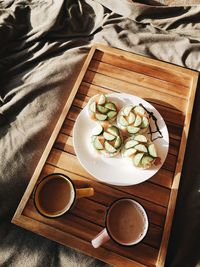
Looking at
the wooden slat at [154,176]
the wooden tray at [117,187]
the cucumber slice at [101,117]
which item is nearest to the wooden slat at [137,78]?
the wooden tray at [117,187]

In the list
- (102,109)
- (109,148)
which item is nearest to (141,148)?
(109,148)

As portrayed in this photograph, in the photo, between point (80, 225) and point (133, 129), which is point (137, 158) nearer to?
point (133, 129)

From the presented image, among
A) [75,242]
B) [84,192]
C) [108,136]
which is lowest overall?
[75,242]

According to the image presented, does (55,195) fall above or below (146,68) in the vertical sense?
below

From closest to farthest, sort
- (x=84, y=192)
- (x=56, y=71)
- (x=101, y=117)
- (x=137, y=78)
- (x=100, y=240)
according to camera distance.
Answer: (x=100, y=240) < (x=84, y=192) < (x=101, y=117) < (x=137, y=78) < (x=56, y=71)

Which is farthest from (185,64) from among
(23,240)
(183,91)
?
(23,240)

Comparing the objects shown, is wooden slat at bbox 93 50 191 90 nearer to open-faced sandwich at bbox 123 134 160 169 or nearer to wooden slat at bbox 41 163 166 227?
open-faced sandwich at bbox 123 134 160 169

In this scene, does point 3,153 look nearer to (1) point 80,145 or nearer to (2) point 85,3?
(1) point 80,145
